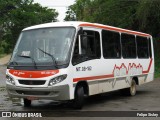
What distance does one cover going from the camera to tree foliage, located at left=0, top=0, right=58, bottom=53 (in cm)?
7446

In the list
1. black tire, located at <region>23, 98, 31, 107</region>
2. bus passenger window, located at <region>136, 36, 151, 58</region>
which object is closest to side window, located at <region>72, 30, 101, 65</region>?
black tire, located at <region>23, 98, 31, 107</region>

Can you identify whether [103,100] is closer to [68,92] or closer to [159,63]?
[68,92]

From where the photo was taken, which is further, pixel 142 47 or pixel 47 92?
pixel 142 47

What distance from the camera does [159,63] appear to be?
3244cm

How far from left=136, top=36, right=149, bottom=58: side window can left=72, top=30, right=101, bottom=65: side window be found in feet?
16.0

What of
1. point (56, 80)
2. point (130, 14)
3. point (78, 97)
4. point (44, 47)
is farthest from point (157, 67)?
point (56, 80)

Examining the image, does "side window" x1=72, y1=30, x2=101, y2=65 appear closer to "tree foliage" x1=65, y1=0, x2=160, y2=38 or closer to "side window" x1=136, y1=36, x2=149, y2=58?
"side window" x1=136, y1=36, x2=149, y2=58

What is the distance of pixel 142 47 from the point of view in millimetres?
18484

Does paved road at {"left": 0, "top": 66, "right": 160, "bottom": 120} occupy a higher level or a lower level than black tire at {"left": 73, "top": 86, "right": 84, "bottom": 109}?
lower

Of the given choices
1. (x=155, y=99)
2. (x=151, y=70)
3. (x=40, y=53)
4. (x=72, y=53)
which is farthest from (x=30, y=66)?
(x=151, y=70)

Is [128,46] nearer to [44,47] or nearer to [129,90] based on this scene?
[129,90]

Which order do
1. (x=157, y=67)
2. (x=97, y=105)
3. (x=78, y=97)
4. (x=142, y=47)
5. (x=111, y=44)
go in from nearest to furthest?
(x=78, y=97) < (x=97, y=105) < (x=111, y=44) < (x=142, y=47) < (x=157, y=67)

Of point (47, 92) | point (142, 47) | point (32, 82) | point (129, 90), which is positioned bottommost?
point (129, 90)

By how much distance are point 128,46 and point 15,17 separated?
198 feet
